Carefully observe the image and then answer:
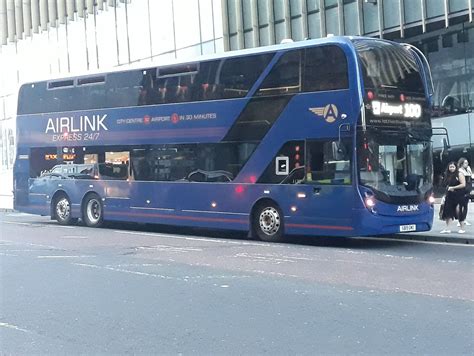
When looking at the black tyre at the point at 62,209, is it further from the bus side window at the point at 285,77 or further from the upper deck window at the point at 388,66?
the upper deck window at the point at 388,66

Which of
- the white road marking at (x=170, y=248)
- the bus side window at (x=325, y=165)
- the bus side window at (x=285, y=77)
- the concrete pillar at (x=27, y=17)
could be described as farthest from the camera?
the concrete pillar at (x=27, y=17)

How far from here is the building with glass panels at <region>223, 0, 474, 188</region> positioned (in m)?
26.4

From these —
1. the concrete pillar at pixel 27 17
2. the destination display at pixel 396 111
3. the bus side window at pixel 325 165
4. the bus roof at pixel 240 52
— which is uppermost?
the concrete pillar at pixel 27 17

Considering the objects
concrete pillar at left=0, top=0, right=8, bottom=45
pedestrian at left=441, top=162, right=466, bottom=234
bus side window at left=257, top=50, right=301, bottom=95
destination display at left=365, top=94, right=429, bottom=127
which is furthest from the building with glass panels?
concrete pillar at left=0, top=0, right=8, bottom=45

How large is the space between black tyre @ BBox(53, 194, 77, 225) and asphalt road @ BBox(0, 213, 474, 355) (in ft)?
18.8

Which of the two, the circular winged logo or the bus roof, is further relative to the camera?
the bus roof

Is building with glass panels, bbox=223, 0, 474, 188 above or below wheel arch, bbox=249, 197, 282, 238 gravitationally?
above

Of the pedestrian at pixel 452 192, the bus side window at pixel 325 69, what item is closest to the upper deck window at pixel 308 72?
the bus side window at pixel 325 69

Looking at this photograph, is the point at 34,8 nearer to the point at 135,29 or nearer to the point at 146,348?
the point at 135,29

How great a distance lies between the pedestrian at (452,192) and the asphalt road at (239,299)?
1.33 meters

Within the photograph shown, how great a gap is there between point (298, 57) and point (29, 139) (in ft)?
32.8

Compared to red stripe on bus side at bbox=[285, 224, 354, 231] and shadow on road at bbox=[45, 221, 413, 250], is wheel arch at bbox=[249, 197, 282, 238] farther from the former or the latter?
red stripe on bus side at bbox=[285, 224, 354, 231]

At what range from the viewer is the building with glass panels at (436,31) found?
26406mm

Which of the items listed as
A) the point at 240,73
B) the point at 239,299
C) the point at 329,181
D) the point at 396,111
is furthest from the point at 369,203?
the point at 239,299
